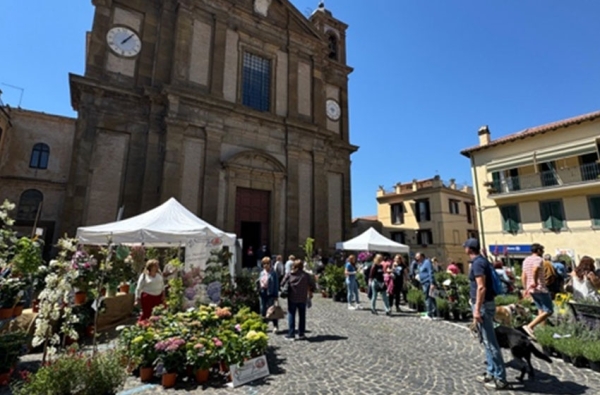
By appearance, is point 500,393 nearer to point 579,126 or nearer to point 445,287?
point 445,287

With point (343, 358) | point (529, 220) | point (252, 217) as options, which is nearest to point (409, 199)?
point (529, 220)

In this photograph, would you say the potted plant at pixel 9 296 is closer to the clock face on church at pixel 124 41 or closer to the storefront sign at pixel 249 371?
the storefront sign at pixel 249 371

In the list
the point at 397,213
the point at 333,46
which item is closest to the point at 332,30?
the point at 333,46

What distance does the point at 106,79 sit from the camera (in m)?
16.0

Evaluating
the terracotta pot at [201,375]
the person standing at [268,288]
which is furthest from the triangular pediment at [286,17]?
the terracotta pot at [201,375]

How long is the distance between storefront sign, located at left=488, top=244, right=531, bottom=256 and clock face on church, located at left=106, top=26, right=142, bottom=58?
23.3m

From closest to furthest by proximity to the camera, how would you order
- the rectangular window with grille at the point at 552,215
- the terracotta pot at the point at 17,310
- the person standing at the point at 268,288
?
1. the terracotta pot at the point at 17,310
2. the person standing at the point at 268,288
3. the rectangular window with grille at the point at 552,215

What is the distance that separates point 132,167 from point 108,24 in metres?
7.50

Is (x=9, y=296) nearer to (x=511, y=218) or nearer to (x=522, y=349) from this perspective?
(x=522, y=349)

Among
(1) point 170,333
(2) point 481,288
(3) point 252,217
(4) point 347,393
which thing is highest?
(3) point 252,217

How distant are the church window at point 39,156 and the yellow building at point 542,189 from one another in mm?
26013

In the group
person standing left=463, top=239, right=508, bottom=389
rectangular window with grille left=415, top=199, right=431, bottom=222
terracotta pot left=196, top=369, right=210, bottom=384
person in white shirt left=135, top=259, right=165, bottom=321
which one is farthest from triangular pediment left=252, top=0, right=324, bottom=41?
terracotta pot left=196, top=369, right=210, bottom=384

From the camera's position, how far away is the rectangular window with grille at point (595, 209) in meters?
17.8

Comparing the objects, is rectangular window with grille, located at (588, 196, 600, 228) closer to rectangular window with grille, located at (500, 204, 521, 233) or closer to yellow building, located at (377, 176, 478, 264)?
rectangular window with grille, located at (500, 204, 521, 233)
